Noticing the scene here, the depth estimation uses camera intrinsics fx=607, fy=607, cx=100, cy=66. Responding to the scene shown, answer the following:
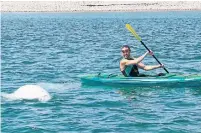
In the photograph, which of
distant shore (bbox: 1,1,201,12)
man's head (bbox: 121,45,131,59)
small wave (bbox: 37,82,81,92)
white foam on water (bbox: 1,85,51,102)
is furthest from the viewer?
distant shore (bbox: 1,1,201,12)

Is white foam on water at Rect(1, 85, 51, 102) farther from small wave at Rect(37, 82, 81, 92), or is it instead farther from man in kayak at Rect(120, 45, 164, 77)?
man in kayak at Rect(120, 45, 164, 77)

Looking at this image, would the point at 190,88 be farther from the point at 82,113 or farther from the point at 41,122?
the point at 41,122

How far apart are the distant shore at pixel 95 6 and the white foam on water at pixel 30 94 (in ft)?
316

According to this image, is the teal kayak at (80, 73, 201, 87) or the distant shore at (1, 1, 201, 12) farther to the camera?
the distant shore at (1, 1, 201, 12)

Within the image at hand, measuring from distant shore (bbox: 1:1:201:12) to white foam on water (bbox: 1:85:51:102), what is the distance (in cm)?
9631

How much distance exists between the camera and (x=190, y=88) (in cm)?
2036

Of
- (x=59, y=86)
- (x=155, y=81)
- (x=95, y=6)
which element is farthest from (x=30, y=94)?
(x=95, y=6)

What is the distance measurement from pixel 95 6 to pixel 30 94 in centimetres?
10055

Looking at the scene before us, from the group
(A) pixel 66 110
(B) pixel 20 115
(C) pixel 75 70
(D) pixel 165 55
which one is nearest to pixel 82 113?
(A) pixel 66 110

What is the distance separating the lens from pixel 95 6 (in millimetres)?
118500

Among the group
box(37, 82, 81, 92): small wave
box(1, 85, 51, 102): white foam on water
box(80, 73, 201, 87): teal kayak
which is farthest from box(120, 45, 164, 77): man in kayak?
box(1, 85, 51, 102): white foam on water

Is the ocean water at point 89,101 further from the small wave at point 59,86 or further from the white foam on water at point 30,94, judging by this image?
the white foam on water at point 30,94

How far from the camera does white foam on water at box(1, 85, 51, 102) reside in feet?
61.0

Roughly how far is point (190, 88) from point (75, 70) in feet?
22.5
